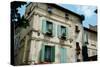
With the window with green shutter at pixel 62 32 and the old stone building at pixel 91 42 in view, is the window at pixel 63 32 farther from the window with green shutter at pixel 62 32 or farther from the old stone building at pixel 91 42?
the old stone building at pixel 91 42

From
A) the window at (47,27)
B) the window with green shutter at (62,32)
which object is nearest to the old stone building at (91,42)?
the window with green shutter at (62,32)

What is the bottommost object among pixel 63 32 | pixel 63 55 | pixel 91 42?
pixel 63 55

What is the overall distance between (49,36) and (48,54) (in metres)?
0.17

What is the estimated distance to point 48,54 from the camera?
2252 mm

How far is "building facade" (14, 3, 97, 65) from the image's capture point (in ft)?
7.12

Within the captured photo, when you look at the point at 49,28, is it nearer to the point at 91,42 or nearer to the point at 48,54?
the point at 48,54

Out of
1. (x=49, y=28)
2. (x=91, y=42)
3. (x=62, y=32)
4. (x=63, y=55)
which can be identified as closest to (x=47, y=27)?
(x=49, y=28)

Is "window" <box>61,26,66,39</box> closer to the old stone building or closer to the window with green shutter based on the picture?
the window with green shutter

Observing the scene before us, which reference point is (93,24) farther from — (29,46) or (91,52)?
(29,46)

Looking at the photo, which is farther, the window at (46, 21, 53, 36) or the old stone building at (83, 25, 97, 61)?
the old stone building at (83, 25, 97, 61)

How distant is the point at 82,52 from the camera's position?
7.93ft

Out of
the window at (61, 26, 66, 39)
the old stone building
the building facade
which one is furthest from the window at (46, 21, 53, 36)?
the old stone building

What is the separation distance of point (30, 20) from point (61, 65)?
533 millimetres

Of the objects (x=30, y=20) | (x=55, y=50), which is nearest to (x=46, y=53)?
(x=55, y=50)
